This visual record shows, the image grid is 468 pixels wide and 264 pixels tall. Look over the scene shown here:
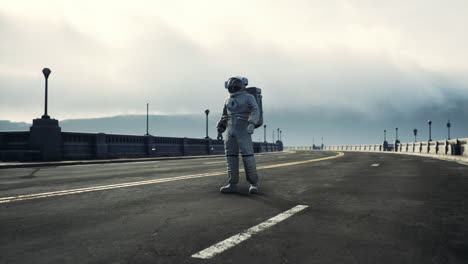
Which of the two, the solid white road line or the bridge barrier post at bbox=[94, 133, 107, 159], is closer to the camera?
the solid white road line

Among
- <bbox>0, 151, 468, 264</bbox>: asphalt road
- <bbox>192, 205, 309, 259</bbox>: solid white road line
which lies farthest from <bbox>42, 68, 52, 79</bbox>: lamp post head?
<bbox>192, 205, 309, 259</bbox>: solid white road line

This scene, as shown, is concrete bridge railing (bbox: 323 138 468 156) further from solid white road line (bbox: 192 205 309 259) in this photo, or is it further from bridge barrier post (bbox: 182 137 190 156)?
solid white road line (bbox: 192 205 309 259)

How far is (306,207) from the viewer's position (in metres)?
4.75

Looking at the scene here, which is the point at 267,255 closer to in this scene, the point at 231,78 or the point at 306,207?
the point at 306,207

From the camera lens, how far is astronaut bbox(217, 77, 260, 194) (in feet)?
20.7

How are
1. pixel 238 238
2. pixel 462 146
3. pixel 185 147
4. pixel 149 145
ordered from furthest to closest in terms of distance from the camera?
1. pixel 185 147
2. pixel 149 145
3. pixel 462 146
4. pixel 238 238

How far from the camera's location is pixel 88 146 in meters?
23.3

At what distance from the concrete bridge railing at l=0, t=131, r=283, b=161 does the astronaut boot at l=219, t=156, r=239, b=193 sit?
17430 millimetres

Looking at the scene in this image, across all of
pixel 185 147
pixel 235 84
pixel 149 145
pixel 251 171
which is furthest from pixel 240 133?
pixel 185 147

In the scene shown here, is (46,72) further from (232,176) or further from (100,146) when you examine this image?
(232,176)

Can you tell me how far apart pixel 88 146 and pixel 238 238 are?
2239 centimetres

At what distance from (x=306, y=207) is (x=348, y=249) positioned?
1.86 m

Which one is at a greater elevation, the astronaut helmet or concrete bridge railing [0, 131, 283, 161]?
the astronaut helmet

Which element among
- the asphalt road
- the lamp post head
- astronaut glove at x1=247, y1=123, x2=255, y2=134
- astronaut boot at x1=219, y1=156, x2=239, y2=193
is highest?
the lamp post head
